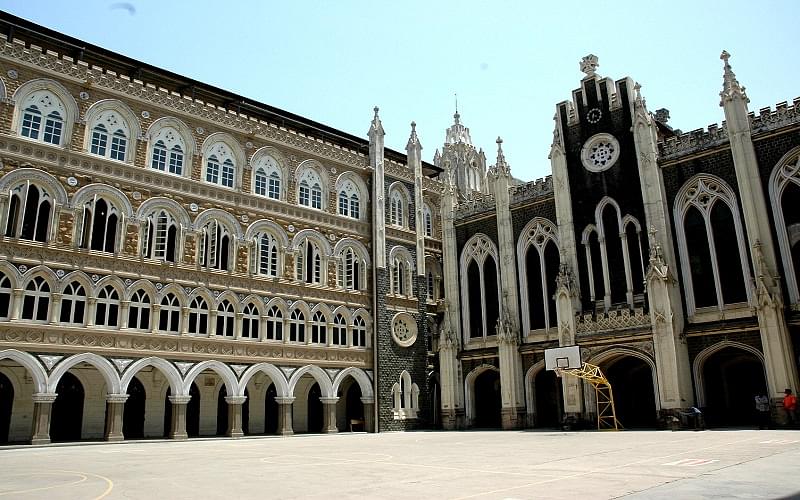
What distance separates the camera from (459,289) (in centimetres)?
4347

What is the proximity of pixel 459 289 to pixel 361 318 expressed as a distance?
767 cm

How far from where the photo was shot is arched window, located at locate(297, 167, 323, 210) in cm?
3906

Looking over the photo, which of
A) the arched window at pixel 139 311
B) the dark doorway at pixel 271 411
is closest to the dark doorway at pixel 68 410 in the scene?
the arched window at pixel 139 311

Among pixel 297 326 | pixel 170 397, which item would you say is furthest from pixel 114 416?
pixel 297 326

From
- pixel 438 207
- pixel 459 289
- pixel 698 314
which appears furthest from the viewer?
pixel 438 207

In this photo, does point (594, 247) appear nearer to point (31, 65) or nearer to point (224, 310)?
point (224, 310)

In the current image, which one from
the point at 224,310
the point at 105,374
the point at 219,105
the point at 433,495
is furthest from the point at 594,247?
the point at 433,495

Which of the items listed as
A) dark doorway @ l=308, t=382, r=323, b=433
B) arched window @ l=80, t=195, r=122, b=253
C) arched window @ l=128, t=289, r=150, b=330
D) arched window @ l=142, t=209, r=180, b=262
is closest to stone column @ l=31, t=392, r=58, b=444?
arched window @ l=128, t=289, r=150, b=330

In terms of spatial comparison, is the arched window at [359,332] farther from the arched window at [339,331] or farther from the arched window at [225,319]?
the arched window at [225,319]

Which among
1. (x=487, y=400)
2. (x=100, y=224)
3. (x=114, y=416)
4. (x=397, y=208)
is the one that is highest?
(x=397, y=208)

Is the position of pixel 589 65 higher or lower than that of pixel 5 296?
higher

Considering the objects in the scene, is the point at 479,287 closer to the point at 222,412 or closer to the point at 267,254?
the point at 267,254

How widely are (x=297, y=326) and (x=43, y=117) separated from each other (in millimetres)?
16810

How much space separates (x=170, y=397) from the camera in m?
31.0
